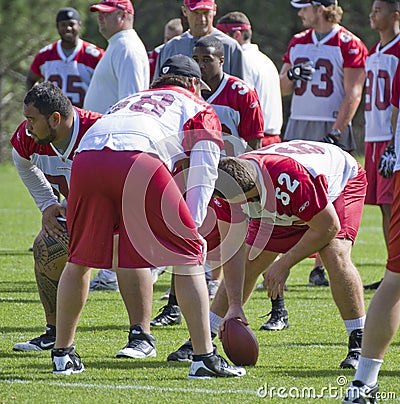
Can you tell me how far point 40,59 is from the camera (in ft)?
32.8

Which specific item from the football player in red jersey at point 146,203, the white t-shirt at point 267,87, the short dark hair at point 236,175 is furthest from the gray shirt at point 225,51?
the short dark hair at point 236,175

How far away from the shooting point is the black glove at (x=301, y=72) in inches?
314

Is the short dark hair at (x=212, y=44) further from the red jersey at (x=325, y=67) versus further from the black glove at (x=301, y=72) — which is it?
the red jersey at (x=325, y=67)

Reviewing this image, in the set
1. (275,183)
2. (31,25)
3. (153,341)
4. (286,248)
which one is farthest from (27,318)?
(31,25)

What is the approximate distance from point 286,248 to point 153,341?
0.88 metres

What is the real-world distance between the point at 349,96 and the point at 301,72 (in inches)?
18.1

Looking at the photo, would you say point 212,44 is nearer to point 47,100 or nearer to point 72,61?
point 47,100

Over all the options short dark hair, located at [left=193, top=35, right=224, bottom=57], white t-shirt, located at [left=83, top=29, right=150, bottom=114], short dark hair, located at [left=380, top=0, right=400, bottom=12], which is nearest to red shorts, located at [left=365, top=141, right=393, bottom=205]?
short dark hair, located at [left=380, top=0, right=400, bottom=12]

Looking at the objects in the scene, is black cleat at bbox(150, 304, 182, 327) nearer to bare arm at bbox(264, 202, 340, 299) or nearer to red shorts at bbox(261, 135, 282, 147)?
bare arm at bbox(264, 202, 340, 299)

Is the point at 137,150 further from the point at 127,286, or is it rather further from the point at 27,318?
the point at 27,318

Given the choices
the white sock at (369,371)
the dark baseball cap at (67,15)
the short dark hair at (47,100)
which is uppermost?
the short dark hair at (47,100)

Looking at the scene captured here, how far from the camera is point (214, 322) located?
17.0 ft

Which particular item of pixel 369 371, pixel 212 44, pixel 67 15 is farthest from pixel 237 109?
pixel 67 15

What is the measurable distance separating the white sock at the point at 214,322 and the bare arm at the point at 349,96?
3.22 m
